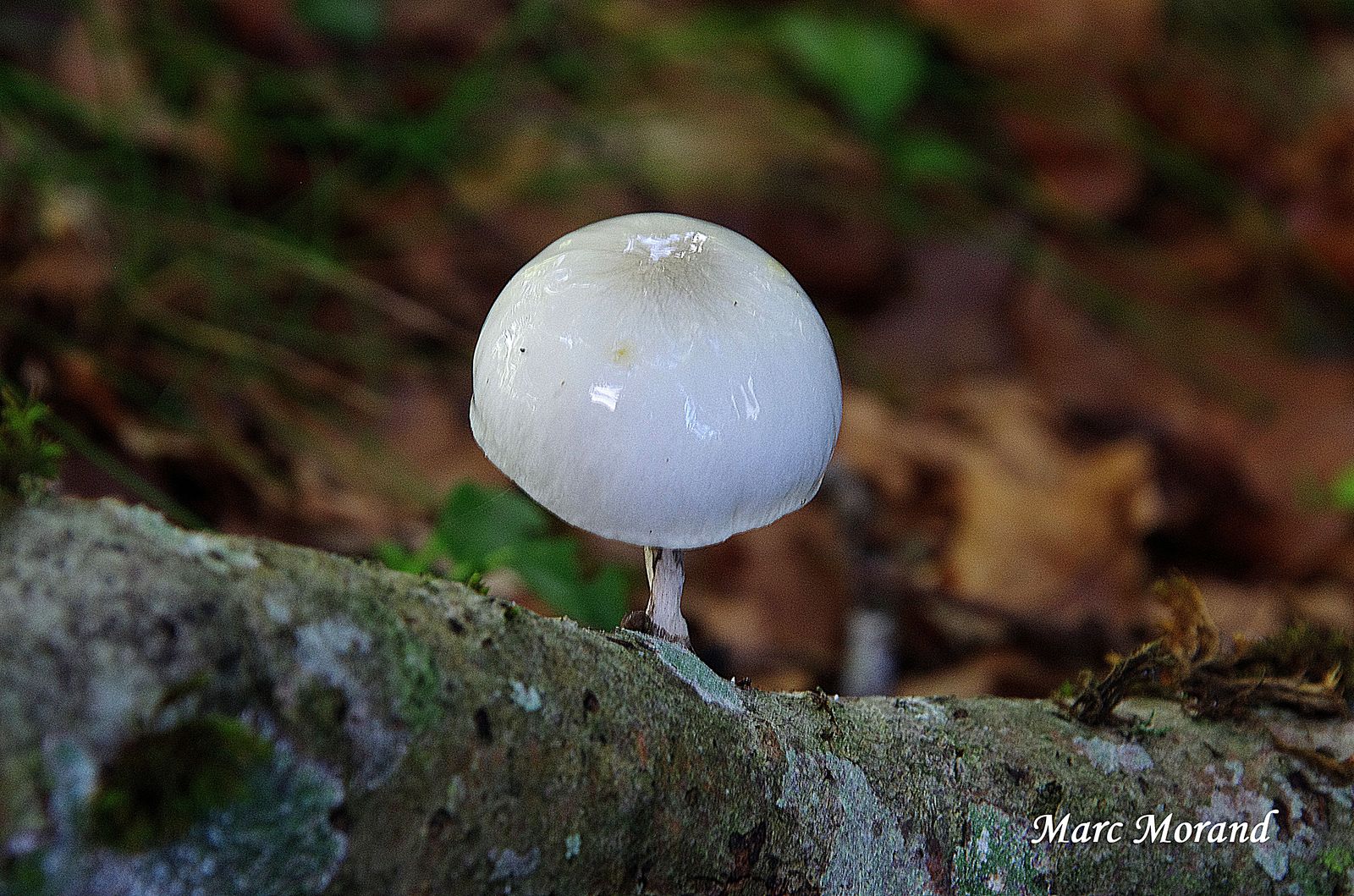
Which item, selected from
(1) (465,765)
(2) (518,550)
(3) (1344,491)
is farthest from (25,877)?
(3) (1344,491)

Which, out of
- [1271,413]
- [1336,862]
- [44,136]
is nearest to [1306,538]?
[1271,413]

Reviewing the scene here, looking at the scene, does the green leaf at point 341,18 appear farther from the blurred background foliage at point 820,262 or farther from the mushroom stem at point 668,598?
the mushroom stem at point 668,598

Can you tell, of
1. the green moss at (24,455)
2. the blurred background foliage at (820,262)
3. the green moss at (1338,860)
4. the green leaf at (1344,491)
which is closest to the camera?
the green moss at (24,455)

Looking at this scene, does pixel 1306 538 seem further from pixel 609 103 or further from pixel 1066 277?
pixel 609 103

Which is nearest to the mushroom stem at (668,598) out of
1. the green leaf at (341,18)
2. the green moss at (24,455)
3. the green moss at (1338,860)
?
the green moss at (24,455)

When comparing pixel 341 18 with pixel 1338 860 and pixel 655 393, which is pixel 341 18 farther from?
pixel 1338 860

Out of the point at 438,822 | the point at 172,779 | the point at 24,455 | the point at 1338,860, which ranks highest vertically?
the point at 24,455

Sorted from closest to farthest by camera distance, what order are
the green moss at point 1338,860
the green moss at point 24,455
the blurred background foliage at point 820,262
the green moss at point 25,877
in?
the green moss at point 25,877 → the green moss at point 24,455 → the green moss at point 1338,860 → the blurred background foliage at point 820,262

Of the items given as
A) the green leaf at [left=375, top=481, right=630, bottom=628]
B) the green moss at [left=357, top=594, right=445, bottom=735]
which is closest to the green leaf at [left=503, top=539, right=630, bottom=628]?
the green leaf at [left=375, top=481, right=630, bottom=628]
